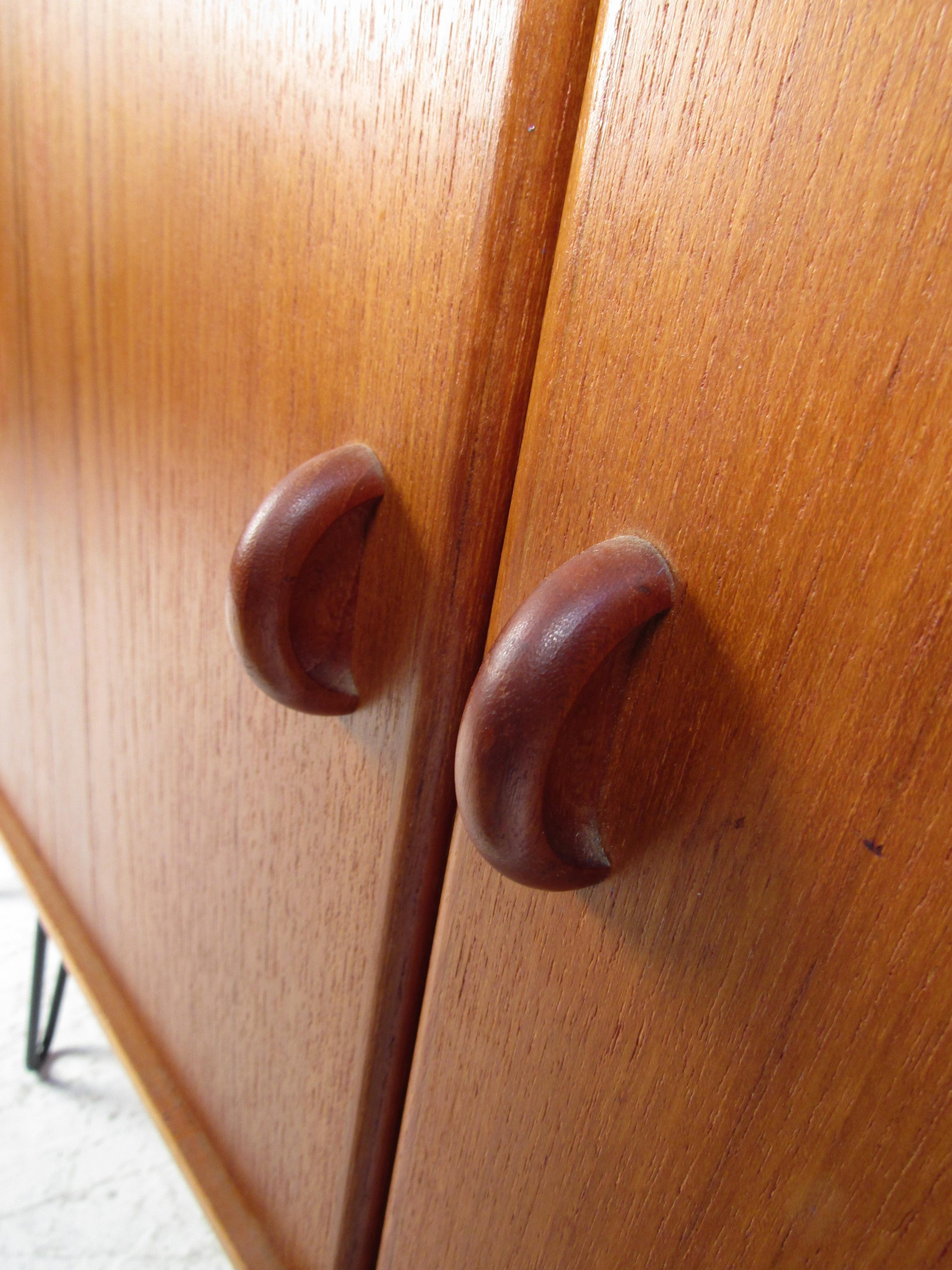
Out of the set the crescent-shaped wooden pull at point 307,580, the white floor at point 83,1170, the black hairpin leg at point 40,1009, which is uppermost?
the crescent-shaped wooden pull at point 307,580

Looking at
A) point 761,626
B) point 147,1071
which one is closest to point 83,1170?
point 147,1071

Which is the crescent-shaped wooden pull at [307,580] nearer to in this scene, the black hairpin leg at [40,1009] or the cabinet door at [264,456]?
the cabinet door at [264,456]

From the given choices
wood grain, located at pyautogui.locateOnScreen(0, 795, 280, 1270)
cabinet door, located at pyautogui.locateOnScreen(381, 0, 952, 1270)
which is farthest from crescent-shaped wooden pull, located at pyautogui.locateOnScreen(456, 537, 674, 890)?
wood grain, located at pyautogui.locateOnScreen(0, 795, 280, 1270)

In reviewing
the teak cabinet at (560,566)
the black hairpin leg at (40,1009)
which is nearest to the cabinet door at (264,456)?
the teak cabinet at (560,566)

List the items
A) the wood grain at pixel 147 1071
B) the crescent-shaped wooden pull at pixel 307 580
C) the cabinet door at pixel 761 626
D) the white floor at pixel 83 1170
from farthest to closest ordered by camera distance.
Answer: the white floor at pixel 83 1170 < the wood grain at pixel 147 1071 < the crescent-shaped wooden pull at pixel 307 580 < the cabinet door at pixel 761 626

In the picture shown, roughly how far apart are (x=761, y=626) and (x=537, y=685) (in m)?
0.05

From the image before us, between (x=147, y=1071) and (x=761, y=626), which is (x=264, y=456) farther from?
(x=147, y=1071)

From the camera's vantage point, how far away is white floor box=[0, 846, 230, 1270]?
739 millimetres

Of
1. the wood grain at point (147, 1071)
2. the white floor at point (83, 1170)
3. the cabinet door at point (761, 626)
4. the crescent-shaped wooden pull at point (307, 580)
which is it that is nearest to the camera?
the cabinet door at point (761, 626)

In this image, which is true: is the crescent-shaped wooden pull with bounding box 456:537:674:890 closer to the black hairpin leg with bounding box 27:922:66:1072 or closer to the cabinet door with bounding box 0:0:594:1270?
the cabinet door with bounding box 0:0:594:1270

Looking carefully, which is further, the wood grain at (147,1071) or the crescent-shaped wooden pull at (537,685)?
the wood grain at (147,1071)

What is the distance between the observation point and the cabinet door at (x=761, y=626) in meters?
0.15

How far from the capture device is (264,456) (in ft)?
1.01

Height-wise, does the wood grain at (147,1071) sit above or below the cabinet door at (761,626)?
below
